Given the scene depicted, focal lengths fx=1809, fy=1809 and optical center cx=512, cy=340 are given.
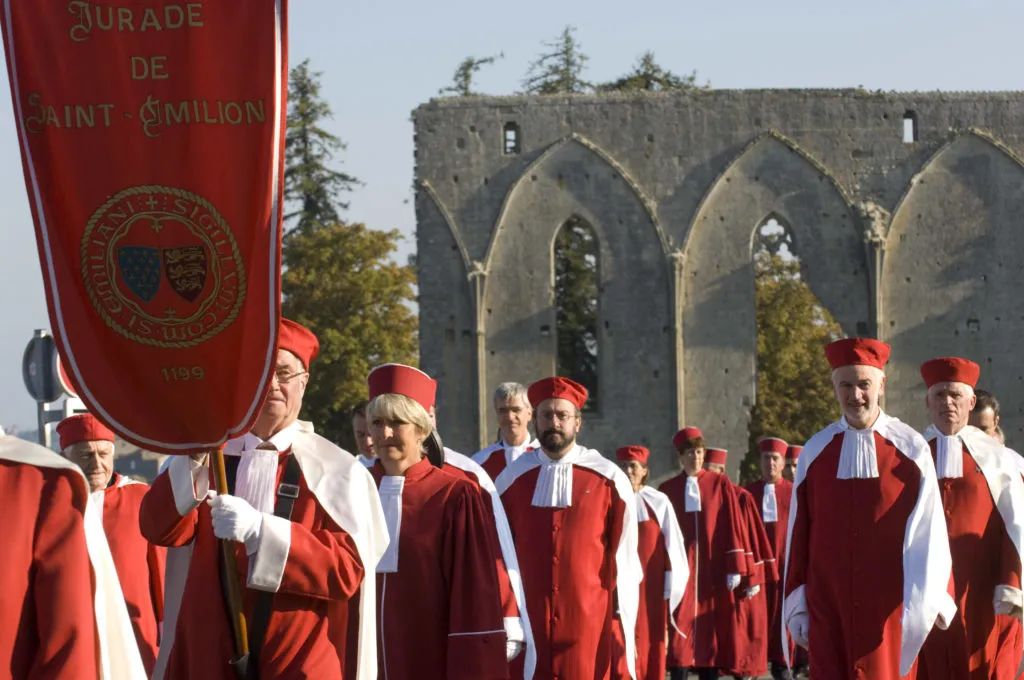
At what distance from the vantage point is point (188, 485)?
6191 mm

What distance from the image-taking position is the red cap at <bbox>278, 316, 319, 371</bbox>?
273 inches

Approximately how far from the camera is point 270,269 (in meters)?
5.82

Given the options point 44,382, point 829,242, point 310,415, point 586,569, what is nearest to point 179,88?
point 586,569

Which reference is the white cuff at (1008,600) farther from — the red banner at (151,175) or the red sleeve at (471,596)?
the red banner at (151,175)

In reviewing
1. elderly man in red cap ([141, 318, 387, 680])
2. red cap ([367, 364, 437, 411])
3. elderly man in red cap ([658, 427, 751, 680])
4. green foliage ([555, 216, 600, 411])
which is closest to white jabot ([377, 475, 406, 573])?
red cap ([367, 364, 437, 411])

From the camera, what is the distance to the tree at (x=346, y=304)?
2089 inches

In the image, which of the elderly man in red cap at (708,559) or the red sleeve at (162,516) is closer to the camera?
the red sleeve at (162,516)

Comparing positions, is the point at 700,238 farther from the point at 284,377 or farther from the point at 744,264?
the point at 284,377

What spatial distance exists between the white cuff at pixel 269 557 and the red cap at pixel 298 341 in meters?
0.85

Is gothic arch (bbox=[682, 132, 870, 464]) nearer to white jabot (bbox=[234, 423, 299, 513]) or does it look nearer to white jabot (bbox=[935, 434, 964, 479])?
white jabot (bbox=[935, 434, 964, 479])

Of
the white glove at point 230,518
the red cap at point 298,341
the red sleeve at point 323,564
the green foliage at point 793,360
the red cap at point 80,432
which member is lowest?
the red sleeve at point 323,564

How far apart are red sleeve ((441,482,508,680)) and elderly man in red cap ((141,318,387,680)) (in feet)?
2.97

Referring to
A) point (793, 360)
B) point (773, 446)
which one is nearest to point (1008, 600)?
point (773, 446)

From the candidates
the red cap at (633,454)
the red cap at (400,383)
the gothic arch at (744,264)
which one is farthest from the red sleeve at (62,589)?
the gothic arch at (744,264)
